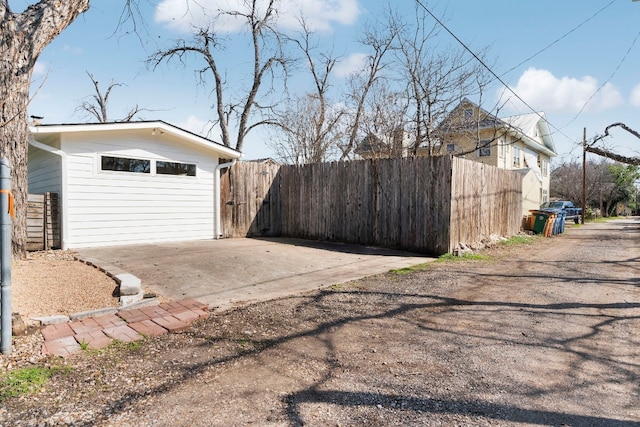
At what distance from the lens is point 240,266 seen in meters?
6.44

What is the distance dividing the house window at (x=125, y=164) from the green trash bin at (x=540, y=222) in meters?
13.3

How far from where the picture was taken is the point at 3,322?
2.78m

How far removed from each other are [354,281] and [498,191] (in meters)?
7.38

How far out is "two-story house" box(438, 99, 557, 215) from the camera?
14561mm

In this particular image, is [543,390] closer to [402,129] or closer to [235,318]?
[235,318]

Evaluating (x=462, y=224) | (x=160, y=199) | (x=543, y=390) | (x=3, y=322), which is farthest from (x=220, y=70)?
(x=543, y=390)

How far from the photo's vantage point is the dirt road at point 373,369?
2.09 m

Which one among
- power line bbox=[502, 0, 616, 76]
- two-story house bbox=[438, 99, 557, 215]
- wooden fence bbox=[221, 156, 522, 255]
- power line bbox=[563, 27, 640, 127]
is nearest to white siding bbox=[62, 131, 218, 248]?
wooden fence bbox=[221, 156, 522, 255]

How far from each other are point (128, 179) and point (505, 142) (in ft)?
66.5

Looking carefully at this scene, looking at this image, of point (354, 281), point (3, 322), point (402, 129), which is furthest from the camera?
point (402, 129)

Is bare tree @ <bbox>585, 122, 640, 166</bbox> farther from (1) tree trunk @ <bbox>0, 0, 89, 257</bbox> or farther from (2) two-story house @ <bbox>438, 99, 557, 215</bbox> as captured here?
(1) tree trunk @ <bbox>0, 0, 89, 257</bbox>

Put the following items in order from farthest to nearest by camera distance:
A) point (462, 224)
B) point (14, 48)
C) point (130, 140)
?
point (130, 140), point (462, 224), point (14, 48)

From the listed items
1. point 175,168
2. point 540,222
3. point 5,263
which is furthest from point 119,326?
point 540,222

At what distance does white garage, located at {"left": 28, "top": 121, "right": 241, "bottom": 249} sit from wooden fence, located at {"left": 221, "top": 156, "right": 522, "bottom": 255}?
835mm
